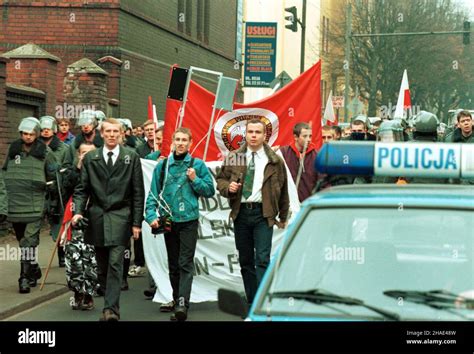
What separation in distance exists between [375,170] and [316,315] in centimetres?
106

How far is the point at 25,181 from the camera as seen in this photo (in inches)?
484

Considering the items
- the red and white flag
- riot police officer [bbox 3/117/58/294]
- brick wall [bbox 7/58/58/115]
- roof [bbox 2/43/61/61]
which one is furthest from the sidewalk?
the red and white flag

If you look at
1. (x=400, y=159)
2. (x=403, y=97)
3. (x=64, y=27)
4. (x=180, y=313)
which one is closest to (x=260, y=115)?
(x=180, y=313)

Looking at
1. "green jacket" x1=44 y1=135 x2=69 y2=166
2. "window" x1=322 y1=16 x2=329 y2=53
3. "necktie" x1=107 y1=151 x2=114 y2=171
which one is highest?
"window" x1=322 y1=16 x2=329 y2=53

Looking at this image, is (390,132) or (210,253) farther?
(210,253)

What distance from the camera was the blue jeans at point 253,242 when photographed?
400 inches

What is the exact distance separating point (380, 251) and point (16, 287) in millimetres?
7658

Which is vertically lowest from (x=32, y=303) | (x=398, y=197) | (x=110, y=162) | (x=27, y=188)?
(x=32, y=303)

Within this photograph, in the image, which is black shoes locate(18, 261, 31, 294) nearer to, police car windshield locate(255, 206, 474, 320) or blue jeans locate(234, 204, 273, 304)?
blue jeans locate(234, 204, 273, 304)

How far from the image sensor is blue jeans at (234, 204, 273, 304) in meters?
10.2

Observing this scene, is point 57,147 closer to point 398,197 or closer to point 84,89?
point 398,197

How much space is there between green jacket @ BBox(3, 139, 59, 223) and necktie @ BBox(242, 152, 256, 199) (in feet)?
9.93

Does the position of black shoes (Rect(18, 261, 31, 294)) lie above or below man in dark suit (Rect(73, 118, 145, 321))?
below

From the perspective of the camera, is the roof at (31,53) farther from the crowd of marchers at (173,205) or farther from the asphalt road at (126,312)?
the crowd of marchers at (173,205)
